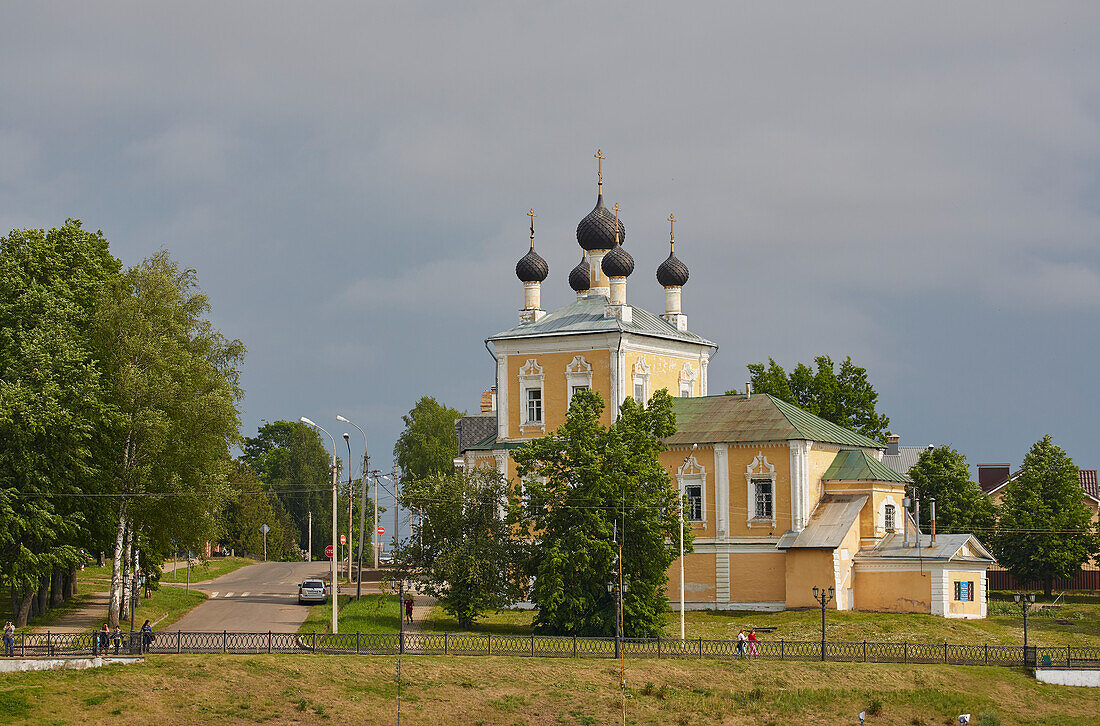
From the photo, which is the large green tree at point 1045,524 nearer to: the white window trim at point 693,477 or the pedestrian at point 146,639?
the white window trim at point 693,477

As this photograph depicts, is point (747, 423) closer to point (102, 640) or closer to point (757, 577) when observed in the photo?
point (757, 577)

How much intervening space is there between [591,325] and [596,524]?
41.0ft

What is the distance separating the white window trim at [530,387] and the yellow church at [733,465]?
5 centimetres

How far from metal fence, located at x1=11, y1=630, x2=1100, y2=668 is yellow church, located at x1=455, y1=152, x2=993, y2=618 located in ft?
23.2

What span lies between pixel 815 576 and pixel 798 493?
3025 mm

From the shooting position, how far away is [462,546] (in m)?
42.0

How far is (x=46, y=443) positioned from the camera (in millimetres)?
38094

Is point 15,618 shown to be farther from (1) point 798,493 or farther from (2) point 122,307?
(1) point 798,493

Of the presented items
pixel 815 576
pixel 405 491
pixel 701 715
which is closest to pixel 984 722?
pixel 701 715

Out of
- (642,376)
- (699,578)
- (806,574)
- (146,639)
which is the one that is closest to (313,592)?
(699,578)

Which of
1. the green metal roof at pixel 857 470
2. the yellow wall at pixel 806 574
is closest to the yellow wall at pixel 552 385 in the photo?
the green metal roof at pixel 857 470

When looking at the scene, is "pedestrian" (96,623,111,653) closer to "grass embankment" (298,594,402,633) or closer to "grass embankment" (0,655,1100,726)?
"grass embankment" (0,655,1100,726)

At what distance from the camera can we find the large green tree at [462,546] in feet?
137

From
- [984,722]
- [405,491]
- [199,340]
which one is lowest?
[984,722]
